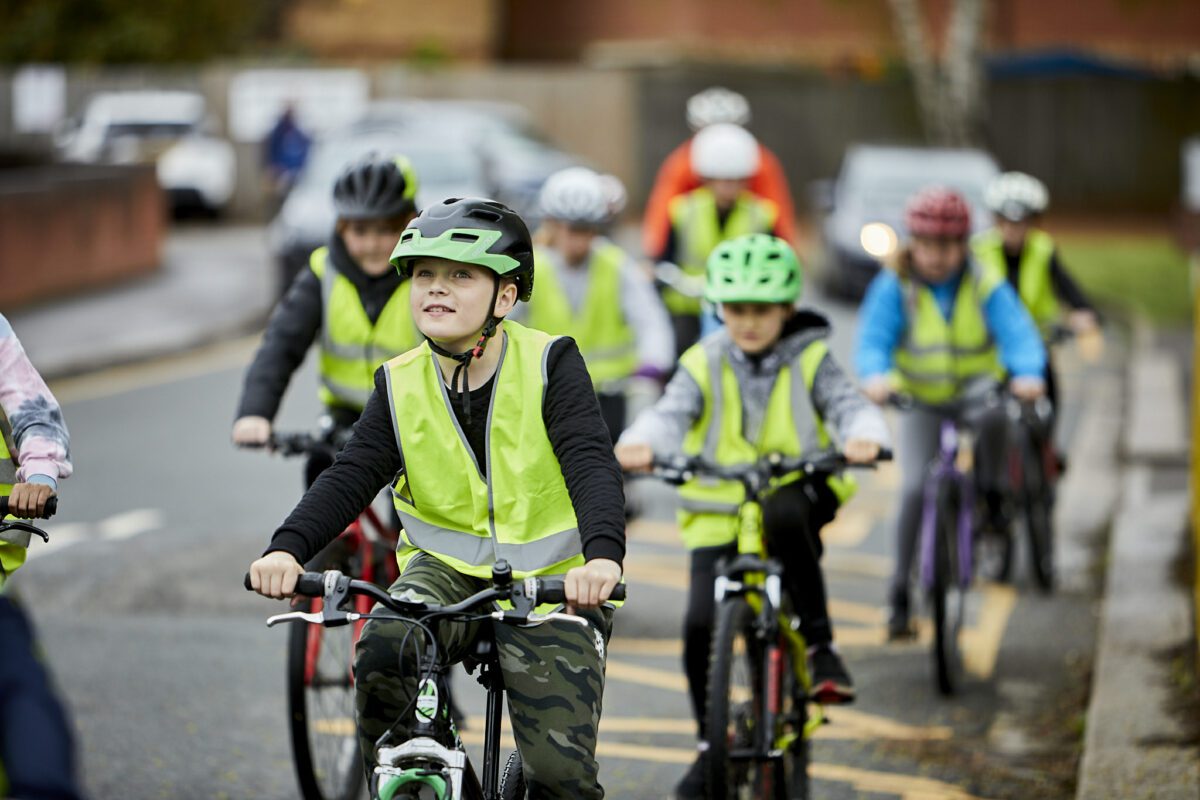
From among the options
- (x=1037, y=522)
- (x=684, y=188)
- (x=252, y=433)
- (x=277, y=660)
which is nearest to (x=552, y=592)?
(x=252, y=433)

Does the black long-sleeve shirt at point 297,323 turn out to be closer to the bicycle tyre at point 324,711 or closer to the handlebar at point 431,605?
the bicycle tyre at point 324,711

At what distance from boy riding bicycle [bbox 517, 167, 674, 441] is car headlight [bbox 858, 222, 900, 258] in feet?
Result: 36.1

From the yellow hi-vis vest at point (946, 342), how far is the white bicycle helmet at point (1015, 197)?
52.3 inches

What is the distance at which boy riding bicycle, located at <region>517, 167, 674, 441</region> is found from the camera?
28.3 feet

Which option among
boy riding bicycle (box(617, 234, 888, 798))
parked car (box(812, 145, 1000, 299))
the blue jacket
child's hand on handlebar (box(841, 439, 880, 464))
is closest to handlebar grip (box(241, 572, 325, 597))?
boy riding bicycle (box(617, 234, 888, 798))

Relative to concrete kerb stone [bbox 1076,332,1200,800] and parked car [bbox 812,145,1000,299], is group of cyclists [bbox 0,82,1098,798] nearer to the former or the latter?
concrete kerb stone [bbox 1076,332,1200,800]

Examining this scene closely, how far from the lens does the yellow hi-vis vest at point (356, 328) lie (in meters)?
6.55

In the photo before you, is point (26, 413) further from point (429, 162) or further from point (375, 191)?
point (429, 162)

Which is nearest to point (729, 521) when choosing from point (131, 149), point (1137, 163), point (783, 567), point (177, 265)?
point (783, 567)

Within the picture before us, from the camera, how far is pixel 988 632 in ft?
28.5

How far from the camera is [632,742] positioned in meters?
7.04

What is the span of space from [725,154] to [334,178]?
33.3 feet

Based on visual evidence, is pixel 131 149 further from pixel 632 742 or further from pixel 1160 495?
pixel 632 742

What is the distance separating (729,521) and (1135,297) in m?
16.3
